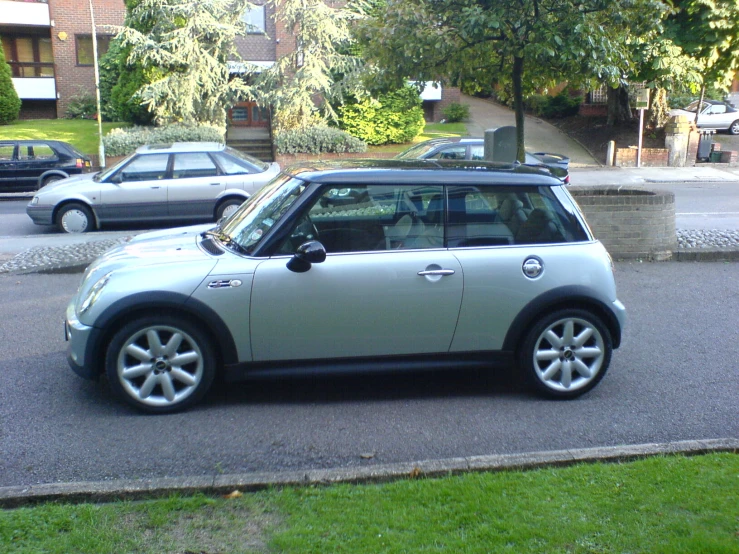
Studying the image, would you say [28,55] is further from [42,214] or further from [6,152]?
[42,214]

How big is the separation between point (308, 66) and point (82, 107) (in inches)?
514

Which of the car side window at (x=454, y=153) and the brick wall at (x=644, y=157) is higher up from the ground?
the car side window at (x=454, y=153)

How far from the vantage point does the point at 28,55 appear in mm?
33969

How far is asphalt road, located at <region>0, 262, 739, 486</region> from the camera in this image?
4.57 metres

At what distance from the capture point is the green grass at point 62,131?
88.9 ft

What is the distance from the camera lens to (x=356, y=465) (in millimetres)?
4480

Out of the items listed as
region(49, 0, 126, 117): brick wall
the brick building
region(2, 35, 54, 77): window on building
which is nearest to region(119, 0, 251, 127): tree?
the brick building

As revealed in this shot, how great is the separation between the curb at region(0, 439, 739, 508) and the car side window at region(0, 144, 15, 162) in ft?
56.9

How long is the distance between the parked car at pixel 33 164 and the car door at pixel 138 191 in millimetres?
6433

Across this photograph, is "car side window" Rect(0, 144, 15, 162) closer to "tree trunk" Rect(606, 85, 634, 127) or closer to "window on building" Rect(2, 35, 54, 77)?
"window on building" Rect(2, 35, 54, 77)

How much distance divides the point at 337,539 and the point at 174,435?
5.94 feet

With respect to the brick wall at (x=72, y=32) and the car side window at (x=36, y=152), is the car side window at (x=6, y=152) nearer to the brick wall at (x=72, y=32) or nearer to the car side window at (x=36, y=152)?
the car side window at (x=36, y=152)

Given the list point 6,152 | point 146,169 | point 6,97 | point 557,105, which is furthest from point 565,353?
point 557,105

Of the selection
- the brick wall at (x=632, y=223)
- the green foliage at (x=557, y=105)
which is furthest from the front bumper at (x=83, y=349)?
the green foliage at (x=557, y=105)
